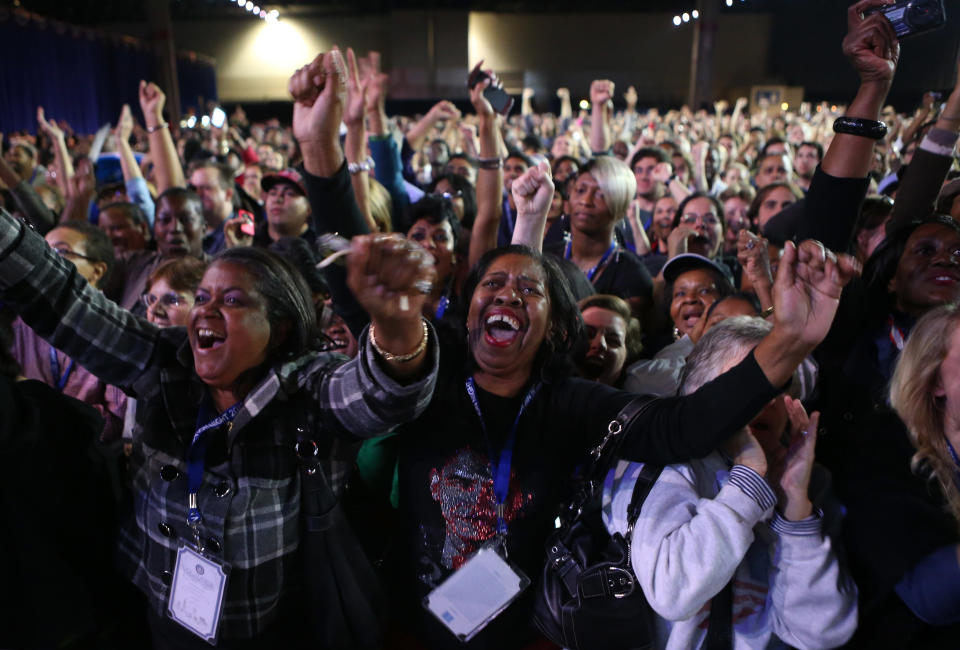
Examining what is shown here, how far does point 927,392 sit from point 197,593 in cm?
148

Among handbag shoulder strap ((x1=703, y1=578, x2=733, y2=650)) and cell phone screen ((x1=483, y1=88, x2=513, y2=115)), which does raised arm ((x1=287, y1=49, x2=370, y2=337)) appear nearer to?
handbag shoulder strap ((x1=703, y1=578, x2=733, y2=650))

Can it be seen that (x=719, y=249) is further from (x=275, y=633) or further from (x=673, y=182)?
(x=275, y=633)

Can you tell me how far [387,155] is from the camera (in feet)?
10.4

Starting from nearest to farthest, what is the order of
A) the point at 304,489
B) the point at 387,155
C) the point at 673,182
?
the point at 304,489 → the point at 387,155 → the point at 673,182

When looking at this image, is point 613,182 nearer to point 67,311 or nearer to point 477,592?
point 477,592

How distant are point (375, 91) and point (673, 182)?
7.37 ft

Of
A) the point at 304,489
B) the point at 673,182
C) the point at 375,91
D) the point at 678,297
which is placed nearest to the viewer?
the point at 304,489

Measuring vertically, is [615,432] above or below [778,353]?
below

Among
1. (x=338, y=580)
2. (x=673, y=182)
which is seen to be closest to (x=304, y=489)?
(x=338, y=580)

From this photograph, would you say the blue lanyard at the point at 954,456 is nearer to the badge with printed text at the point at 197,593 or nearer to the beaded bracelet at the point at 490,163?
the badge with printed text at the point at 197,593

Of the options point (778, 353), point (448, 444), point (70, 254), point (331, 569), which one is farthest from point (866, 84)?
point (70, 254)

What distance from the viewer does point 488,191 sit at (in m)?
2.39

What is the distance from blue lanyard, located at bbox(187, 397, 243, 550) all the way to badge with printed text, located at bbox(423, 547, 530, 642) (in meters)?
0.50

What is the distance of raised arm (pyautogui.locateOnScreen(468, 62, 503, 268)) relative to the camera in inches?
93.0
